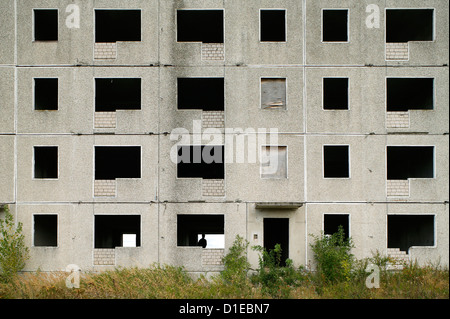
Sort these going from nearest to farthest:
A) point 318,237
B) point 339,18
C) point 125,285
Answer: point 125,285
point 318,237
point 339,18

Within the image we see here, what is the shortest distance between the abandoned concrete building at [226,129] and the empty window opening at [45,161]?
266 mm

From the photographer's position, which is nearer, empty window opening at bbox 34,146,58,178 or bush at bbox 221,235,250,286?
bush at bbox 221,235,250,286

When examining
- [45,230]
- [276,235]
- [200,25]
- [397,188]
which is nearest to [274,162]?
[276,235]

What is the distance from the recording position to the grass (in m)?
12.6

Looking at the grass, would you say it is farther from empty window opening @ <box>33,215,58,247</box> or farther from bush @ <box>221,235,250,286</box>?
empty window opening @ <box>33,215,58,247</box>

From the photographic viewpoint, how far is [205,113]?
52.1 ft

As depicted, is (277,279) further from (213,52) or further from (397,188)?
(213,52)

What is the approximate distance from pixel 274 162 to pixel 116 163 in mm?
10312

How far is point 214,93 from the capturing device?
1962 cm

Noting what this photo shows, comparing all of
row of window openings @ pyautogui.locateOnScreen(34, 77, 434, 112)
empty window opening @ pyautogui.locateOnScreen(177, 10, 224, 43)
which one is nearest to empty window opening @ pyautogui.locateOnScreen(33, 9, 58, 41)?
row of window openings @ pyautogui.locateOnScreen(34, 77, 434, 112)

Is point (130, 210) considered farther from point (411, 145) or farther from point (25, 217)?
point (411, 145)

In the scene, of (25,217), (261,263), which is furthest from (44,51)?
(261,263)

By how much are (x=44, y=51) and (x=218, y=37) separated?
8.66m

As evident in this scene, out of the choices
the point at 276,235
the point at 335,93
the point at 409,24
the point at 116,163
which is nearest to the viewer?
the point at 409,24
